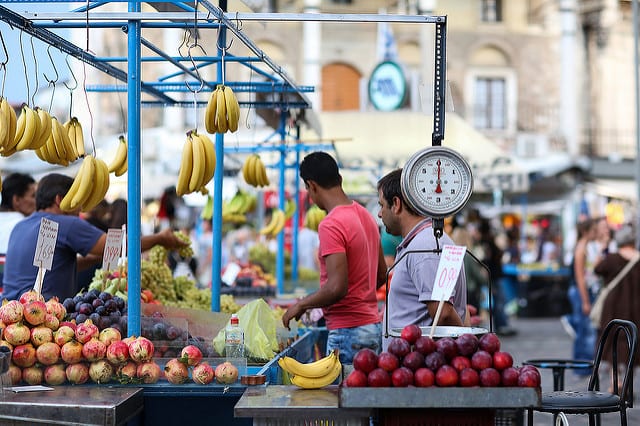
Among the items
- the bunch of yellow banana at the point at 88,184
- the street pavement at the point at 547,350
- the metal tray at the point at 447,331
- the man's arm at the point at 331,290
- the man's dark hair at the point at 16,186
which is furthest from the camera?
the street pavement at the point at 547,350

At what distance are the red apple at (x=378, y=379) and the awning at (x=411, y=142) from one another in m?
11.3

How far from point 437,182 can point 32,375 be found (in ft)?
6.71

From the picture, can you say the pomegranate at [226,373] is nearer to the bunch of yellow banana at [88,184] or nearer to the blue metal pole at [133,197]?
the blue metal pole at [133,197]

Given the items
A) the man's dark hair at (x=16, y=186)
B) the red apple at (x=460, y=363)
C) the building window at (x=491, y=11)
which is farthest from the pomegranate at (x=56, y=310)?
the building window at (x=491, y=11)

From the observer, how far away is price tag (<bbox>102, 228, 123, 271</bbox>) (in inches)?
235

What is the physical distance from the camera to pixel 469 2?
114 ft

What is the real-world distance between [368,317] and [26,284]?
2296 millimetres

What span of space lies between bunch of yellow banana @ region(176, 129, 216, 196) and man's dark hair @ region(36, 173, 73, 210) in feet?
4.79

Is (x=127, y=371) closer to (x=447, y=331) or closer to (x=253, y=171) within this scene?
(x=447, y=331)

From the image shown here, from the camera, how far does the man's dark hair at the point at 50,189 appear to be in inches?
261

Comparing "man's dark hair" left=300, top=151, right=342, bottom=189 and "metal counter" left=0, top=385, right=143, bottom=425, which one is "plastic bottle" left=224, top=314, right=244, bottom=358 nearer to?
"metal counter" left=0, top=385, right=143, bottom=425

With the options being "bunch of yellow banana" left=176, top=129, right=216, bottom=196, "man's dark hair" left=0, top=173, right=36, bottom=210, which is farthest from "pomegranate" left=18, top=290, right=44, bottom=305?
"man's dark hair" left=0, top=173, right=36, bottom=210

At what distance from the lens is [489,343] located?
3910 millimetres

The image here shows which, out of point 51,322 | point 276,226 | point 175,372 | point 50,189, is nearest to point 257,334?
point 175,372
